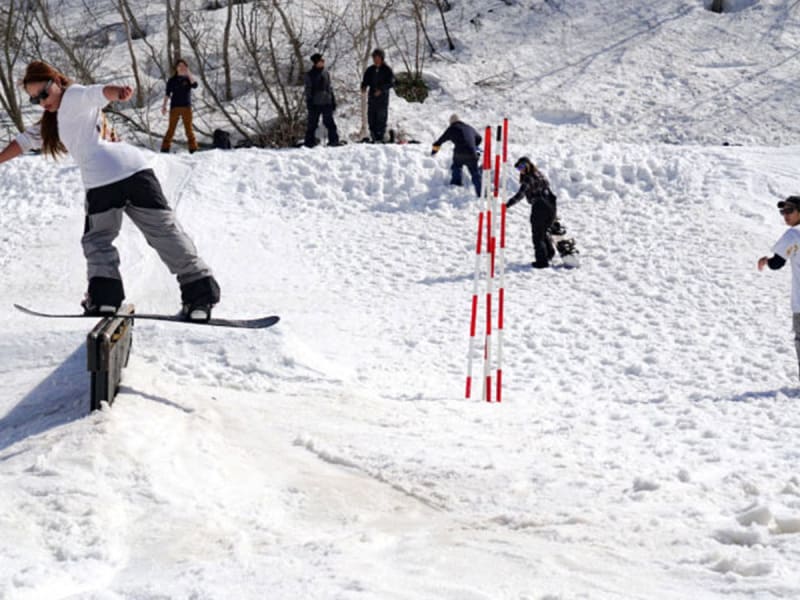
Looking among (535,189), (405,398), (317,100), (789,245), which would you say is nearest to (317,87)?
(317,100)

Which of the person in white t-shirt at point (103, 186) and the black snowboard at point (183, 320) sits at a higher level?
the person in white t-shirt at point (103, 186)

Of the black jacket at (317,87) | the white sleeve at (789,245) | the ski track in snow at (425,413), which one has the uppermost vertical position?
the black jacket at (317,87)

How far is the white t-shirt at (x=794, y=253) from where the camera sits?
730 centimetres

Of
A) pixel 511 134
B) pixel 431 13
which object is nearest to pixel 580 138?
pixel 511 134

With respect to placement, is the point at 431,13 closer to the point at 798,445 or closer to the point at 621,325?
the point at 621,325

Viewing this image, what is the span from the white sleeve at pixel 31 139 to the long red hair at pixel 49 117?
83 mm

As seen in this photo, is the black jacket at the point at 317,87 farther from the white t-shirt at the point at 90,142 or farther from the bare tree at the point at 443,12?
the white t-shirt at the point at 90,142

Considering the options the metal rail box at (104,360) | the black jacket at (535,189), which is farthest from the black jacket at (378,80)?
the metal rail box at (104,360)

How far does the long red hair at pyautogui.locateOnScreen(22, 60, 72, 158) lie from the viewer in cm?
561

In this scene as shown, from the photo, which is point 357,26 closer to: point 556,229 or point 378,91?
point 378,91

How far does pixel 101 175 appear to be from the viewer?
5.86 meters

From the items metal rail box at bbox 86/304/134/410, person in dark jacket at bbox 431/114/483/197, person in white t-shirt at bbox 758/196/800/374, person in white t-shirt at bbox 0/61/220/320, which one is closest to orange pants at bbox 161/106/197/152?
person in dark jacket at bbox 431/114/483/197

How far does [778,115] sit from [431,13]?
899cm

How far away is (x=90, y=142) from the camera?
5809 millimetres
